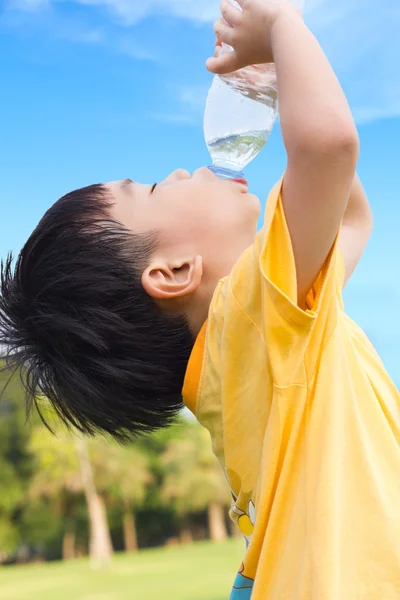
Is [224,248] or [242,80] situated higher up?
[242,80]

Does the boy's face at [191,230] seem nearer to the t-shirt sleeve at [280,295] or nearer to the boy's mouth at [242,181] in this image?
the boy's mouth at [242,181]

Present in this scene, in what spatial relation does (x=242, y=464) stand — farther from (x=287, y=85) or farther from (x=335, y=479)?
(x=287, y=85)

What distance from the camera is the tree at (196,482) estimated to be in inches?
846

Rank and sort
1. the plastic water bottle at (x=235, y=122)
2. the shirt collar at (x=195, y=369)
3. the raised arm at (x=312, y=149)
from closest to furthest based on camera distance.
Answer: the raised arm at (x=312, y=149)
the shirt collar at (x=195, y=369)
the plastic water bottle at (x=235, y=122)

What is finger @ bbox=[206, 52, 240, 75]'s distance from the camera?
137 cm

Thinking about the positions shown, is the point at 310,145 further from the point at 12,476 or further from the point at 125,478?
the point at 12,476

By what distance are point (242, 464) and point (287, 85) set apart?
0.67m

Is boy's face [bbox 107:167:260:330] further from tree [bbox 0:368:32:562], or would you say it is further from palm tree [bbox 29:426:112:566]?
tree [bbox 0:368:32:562]

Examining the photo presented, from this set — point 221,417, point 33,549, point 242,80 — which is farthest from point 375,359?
point 33,549

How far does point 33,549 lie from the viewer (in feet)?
74.4

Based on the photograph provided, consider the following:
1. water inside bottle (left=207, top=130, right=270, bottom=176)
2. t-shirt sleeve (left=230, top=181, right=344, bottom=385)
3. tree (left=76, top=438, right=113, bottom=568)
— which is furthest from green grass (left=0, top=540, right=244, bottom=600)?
t-shirt sleeve (left=230, top=181, right=344, bottom=385)

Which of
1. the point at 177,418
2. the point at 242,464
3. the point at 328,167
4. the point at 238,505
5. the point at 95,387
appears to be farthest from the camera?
the point at 177,418

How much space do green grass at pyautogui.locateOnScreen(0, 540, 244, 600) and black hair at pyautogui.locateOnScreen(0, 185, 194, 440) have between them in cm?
1289

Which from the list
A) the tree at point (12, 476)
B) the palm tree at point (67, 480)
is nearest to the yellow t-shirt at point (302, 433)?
the palm tree at point (67, 480)
